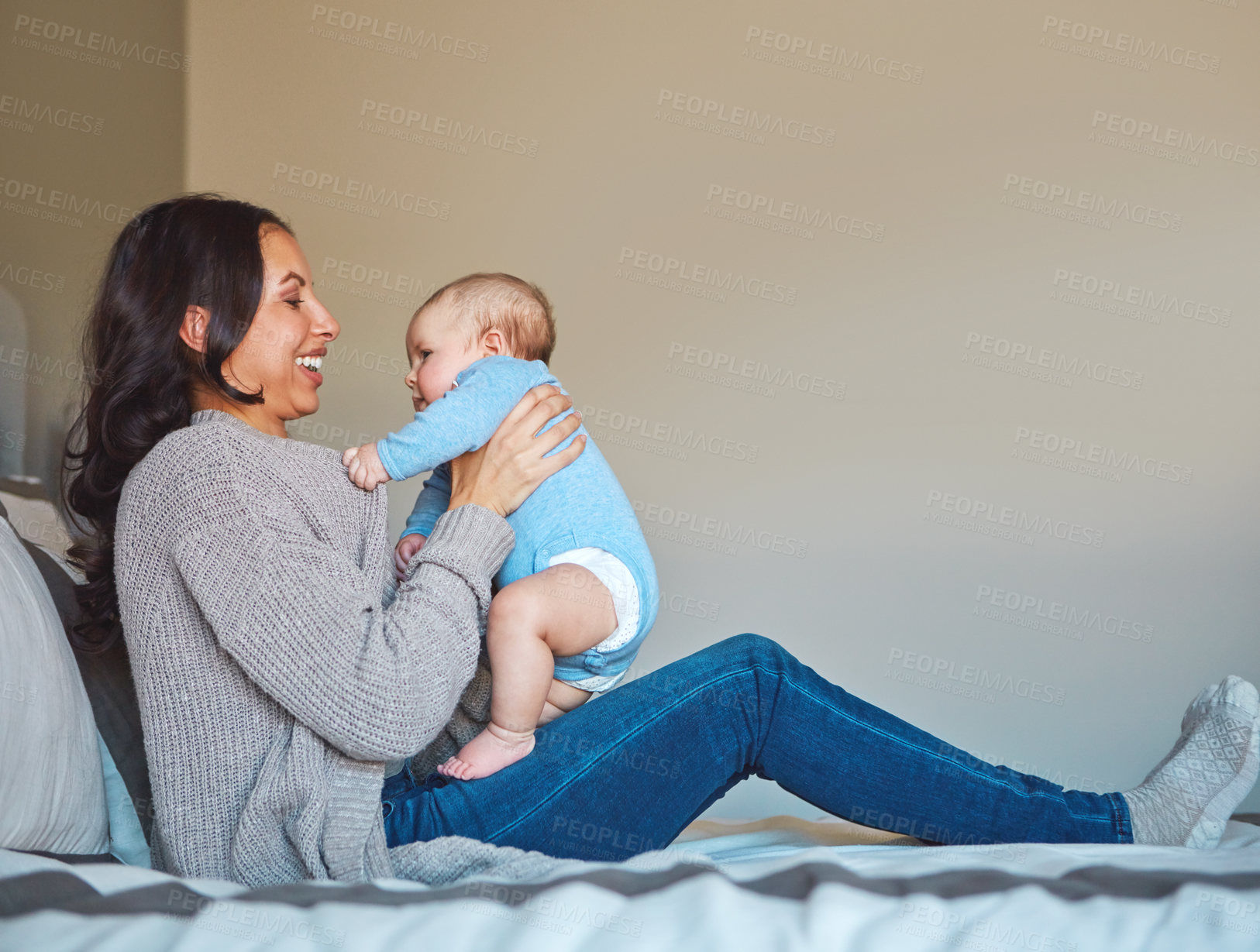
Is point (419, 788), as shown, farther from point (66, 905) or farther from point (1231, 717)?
point (1231, 717)

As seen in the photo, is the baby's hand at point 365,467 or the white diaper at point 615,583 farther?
the white diaper at point 615,583

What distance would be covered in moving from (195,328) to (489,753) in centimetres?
68

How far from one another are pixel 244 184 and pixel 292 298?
1798 millimetres

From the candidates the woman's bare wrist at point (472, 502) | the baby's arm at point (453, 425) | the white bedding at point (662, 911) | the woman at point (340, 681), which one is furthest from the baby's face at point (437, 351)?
the white bedding at point (662, 911)

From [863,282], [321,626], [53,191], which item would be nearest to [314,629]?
[321,626]

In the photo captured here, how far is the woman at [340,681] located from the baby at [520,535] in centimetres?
4

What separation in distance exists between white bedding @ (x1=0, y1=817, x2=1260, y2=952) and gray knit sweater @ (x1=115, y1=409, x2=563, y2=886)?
0.17 meters

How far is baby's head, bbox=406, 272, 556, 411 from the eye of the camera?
5.15ft

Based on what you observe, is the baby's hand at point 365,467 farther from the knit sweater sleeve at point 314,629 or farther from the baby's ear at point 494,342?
the baby's ear at point 494,342

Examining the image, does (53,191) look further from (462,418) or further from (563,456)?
(563,456)

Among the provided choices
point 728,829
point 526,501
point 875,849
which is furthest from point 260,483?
point 728,829

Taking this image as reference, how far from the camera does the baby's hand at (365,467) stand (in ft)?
3.93

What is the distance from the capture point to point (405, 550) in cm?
151

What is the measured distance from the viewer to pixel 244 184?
112 inches
